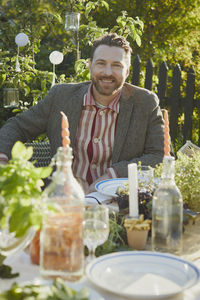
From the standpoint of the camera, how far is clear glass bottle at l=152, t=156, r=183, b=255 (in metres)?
1.32

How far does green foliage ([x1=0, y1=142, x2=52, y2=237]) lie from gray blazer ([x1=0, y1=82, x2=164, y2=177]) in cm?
157

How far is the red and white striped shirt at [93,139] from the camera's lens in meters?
2.80

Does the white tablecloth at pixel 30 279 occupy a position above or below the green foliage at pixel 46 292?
below

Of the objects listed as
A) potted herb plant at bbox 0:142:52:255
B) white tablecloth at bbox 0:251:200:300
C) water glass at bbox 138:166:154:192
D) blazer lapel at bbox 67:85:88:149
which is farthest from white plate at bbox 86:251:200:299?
blazer lapel at bbox 67:85:88:149

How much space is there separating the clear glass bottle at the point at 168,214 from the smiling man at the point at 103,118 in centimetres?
137

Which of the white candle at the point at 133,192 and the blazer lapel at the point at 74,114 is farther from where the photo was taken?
the blazer lapel at the point at 74,114

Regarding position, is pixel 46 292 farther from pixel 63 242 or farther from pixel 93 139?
pixel 93 139

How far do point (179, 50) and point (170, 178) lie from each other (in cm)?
612

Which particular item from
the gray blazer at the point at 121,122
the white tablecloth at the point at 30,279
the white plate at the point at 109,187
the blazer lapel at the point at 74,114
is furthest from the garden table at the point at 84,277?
the blazer lapel at the point at 74,114

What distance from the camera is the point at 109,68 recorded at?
8.99 feet

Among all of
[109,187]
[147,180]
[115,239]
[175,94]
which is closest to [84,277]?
[115,239]

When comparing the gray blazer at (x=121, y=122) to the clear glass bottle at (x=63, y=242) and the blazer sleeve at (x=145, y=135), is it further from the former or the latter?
the clear glass bottle at (x=63, y=242)

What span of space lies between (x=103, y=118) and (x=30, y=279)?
173cm

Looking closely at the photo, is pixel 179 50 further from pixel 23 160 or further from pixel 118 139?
pixel 23 160
